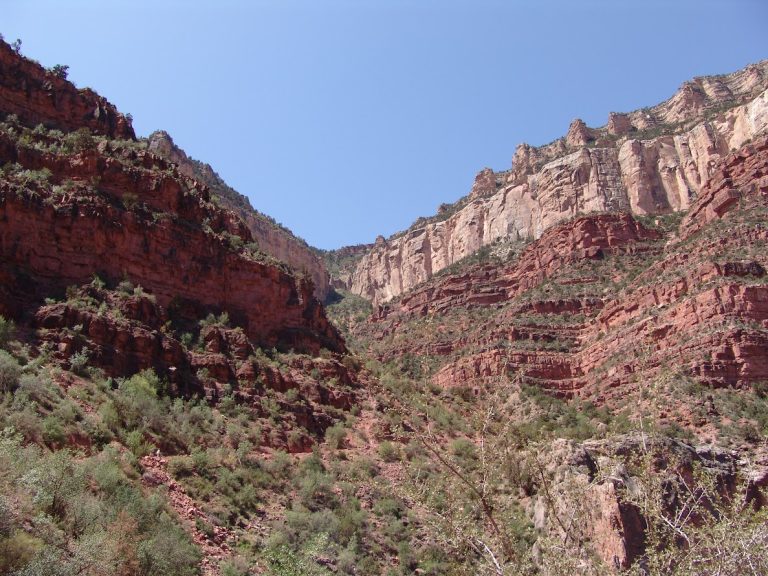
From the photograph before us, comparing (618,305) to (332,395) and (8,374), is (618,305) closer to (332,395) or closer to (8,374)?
(332,395)

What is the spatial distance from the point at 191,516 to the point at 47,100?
2815 centimetres

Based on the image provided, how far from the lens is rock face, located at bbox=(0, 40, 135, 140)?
33.1m

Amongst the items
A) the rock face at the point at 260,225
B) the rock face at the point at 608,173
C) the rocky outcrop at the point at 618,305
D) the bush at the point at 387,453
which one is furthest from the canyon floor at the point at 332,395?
the rock face at the point at 260,225

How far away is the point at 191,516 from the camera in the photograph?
53.6 feet

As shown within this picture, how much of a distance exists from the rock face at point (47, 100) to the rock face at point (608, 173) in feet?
180

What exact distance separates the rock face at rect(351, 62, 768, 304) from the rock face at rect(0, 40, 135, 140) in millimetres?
54716

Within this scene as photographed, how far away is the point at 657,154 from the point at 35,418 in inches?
3260

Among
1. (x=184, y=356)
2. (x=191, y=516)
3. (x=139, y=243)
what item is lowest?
(x=191, y=516)

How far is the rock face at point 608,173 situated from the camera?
3022 inches

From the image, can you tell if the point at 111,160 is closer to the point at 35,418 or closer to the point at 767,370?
the point at 35,418

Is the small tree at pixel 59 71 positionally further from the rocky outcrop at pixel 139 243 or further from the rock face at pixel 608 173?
the rock face at pixel 608 173

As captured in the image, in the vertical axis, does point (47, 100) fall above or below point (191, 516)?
above

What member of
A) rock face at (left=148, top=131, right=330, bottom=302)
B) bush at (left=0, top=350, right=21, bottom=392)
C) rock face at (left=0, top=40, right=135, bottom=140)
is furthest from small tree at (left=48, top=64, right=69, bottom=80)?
rock face at (left=148, top=131, right=330, bottom=302)

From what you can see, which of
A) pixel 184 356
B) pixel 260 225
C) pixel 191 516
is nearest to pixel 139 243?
pixel 184 356
